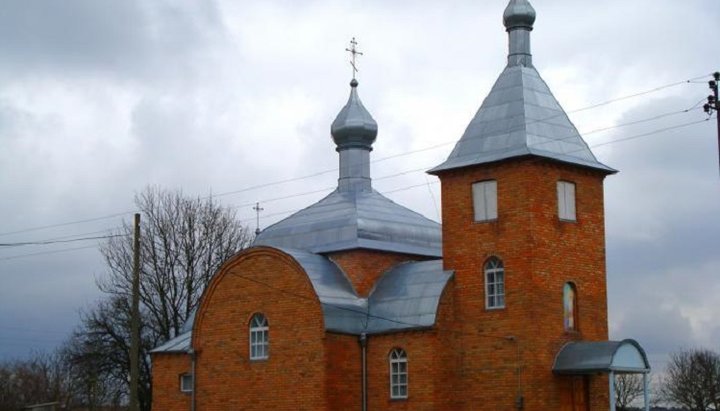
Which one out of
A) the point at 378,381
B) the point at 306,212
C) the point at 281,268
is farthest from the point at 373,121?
the point at 378,381

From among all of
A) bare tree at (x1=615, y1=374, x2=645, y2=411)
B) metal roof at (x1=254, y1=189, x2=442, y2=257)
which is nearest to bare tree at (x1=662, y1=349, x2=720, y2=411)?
bare tree at (x1=615, y1=374, x2=645, y2=411)

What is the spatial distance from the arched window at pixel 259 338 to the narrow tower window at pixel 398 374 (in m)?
3.37

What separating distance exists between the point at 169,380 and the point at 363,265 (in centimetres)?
685

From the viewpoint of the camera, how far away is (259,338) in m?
29.1

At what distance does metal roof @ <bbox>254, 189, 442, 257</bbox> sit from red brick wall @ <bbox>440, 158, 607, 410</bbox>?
3.10 metres

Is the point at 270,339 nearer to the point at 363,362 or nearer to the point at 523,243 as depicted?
the point at 363,362

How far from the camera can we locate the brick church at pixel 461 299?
25609 millimetres

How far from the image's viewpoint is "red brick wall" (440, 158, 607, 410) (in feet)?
83.1

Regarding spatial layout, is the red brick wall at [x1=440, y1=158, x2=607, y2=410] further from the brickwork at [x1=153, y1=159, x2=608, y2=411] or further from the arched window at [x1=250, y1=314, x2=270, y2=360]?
the arched window at [x1=250, y1=314, x2=270, y2=360]

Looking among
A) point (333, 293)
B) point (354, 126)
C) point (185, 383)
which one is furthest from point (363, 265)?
point (185, 383)

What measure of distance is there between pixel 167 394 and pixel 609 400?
40.4 feet

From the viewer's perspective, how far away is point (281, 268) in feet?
93.7

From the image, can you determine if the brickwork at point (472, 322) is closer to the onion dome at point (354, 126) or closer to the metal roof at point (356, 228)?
the metal roof at point (356, 228)

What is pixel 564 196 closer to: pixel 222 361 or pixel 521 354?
pixel 521 354
